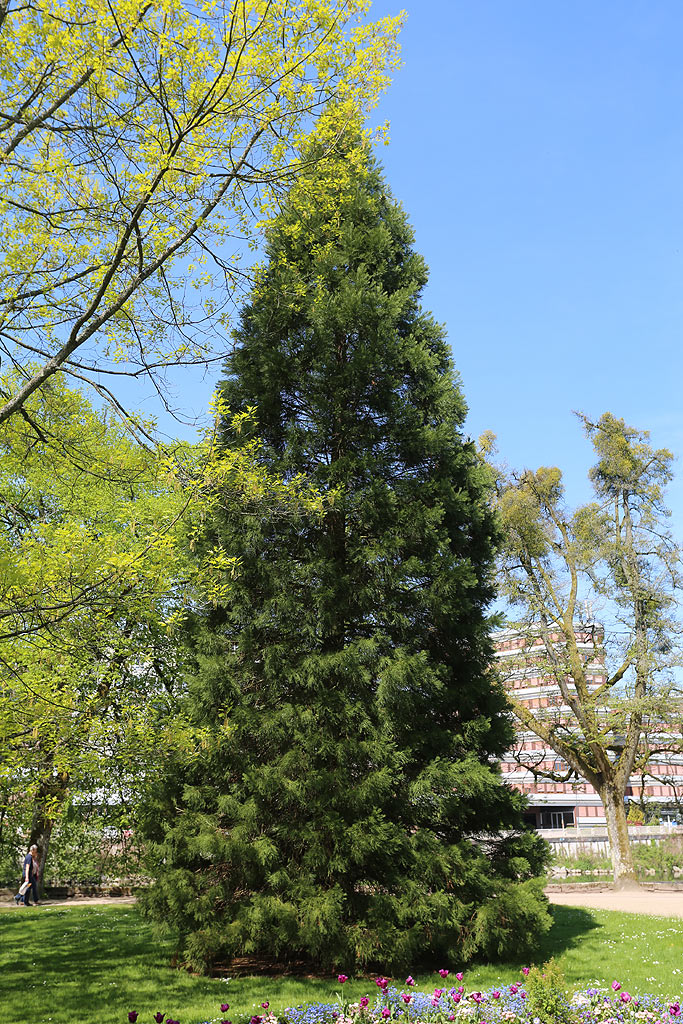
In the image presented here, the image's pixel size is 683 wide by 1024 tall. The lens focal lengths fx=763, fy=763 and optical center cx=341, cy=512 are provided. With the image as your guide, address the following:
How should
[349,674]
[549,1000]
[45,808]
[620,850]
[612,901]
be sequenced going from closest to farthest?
[549,1000] → [349,674] → [45,808] → [612,901] → [620,850]

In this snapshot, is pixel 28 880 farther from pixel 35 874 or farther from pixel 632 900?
Result: pixel 632 900

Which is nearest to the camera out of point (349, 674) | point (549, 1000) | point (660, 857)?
point (549, 1000)

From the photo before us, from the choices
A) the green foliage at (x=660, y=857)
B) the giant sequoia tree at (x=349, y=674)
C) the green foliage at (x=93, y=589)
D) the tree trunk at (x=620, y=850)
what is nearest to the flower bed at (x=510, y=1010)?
the giant sequoia tree at (x=349, y=674)

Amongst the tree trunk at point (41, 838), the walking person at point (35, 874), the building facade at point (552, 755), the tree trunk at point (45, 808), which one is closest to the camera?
the tree trunk at point (45, 808)

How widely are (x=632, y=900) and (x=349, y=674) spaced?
1270cm

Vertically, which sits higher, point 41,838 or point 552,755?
point 552,755

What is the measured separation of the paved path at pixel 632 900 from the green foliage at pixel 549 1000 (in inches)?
423

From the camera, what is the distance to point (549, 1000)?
18.1ft

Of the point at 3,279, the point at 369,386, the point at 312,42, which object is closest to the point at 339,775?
the point at 369,386

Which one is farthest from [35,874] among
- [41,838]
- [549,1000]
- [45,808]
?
[549,1000]

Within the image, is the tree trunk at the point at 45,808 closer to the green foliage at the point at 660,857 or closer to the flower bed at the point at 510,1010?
the flower bed at the point at 510,1010

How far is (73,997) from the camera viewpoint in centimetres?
858

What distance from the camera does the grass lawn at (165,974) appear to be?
8.08 metres

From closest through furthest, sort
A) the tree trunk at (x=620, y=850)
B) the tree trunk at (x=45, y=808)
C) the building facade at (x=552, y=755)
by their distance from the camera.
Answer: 1. the tree trunk at (x=45, y=808)
2. the tree trunk at (x=620, y=850)
3. the building facade at (x=552, y=755)
